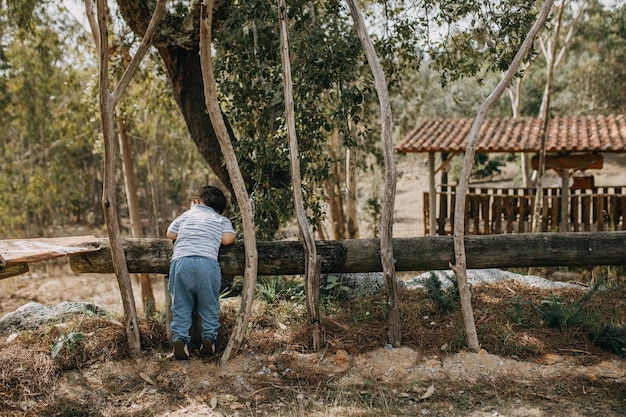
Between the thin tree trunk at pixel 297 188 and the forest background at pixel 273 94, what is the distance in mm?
609

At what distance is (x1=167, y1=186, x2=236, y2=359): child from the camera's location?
4809 millimetres

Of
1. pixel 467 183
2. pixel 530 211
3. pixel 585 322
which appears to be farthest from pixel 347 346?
pixel 530 211

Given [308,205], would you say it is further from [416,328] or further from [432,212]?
[432,212]

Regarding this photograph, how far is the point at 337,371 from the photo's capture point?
15.9 feet

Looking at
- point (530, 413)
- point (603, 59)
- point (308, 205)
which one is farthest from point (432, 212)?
point (603, 59)

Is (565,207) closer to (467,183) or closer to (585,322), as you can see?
(585,322)

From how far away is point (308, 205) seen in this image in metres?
6.37

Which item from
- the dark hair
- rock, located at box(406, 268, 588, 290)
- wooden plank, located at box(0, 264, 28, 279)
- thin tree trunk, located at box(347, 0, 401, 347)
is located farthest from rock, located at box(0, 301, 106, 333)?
rock, located at box(406, 268, 588, 290)

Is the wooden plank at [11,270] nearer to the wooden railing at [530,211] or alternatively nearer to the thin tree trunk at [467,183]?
the thin tree trunk at [467,183]

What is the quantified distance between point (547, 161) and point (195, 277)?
33.6 ft

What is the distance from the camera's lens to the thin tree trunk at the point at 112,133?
A: 15.3 ft

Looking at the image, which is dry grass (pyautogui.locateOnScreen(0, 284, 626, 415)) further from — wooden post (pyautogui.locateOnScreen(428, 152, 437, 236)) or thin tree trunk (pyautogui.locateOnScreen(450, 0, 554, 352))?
wooden post (pyautogui.locateOnScreen(428, 152, 437, 236))

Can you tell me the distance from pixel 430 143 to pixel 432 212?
166 cm

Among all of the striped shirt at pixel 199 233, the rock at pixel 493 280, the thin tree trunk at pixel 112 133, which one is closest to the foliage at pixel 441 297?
the rock at pixel 493 280
